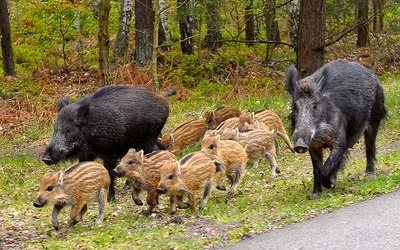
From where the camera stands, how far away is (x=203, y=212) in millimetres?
9445

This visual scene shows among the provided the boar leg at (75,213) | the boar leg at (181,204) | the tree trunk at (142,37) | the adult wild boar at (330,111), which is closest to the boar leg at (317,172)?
the adult wild boar at (330,111)

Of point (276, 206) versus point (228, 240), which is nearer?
point (228, 240)

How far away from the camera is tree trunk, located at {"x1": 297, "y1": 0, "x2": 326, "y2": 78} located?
16.2 meters

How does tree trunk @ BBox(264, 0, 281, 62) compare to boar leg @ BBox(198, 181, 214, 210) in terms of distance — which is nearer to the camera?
boar leg @ BBox(198, 181, 214, 210)

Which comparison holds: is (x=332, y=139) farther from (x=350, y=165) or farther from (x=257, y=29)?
(x=257, y=29)

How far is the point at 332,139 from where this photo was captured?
31.5 feet

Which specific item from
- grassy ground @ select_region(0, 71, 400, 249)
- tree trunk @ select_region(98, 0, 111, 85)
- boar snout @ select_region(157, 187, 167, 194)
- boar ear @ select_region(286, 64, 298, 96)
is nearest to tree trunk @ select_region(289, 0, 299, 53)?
tree trunk @ select_region(98, 0, 111, 85)

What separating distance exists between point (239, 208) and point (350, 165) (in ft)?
11.3

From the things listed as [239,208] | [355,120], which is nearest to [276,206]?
[239,208]

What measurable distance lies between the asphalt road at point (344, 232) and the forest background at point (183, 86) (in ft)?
0.90

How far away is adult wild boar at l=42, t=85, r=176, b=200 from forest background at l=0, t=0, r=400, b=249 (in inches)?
33.6

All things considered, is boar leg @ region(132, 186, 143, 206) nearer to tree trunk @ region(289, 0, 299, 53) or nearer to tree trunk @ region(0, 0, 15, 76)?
tree trunk @ region(0, 0, 15, 76)

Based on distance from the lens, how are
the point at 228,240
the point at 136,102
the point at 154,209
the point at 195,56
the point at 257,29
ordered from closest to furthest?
the point at 228,240 < the point at 154,209 < the point at 136,102 < the point at 195,56 < the point at 257,29

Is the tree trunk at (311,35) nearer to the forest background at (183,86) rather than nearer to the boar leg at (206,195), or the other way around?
the forest background at (183,86)
